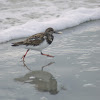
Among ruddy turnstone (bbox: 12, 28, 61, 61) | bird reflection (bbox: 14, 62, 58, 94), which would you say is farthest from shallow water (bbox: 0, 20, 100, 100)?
ruddy turnstone (bbox: 12, 28, 61, 61)

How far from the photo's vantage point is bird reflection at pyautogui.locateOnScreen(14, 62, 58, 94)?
4.33 meters

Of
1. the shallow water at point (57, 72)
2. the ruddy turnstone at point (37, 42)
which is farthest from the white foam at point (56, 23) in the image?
the ruddy turnstone at point (37, 42)

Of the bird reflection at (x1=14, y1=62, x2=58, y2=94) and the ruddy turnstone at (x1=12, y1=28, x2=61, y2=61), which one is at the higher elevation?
the ruddy turnstone at (x1=12, y1=28, x2=61, y2=61)

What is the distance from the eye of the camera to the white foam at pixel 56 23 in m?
7.33

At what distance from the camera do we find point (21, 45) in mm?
5668

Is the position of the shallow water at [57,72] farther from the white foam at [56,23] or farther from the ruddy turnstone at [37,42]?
the white foam at [56,23]

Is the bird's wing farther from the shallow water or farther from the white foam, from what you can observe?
the white foam

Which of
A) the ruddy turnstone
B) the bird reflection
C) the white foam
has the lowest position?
the bird reflection

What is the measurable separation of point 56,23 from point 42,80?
148 inches

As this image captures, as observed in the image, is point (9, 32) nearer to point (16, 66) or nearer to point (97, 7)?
point (16, 66)

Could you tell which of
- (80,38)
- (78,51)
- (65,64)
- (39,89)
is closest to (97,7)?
(80,38)

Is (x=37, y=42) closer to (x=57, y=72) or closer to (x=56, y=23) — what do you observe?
(x=57, y=72)

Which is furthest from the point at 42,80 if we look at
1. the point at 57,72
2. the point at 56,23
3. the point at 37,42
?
the point at 56,23

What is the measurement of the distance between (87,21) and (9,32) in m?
2.60
